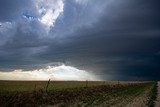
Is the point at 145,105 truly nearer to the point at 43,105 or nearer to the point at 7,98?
the point at 43,105

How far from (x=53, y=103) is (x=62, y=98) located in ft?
16.8

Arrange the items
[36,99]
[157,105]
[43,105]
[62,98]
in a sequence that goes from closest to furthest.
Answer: [157,105] < [43,105] < [36,99] < [62,98]

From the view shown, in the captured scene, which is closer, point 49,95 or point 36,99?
point 36,99

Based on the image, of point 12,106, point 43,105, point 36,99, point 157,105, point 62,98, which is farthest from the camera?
point 62,98

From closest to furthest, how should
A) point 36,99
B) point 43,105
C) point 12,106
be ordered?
point 12,106, point 43,105, point 36,99

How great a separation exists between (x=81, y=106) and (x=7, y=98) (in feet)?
36.7

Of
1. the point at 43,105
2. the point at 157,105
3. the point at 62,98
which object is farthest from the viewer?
the point at 62,98

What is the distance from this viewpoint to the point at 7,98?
43.1m

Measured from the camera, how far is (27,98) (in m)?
43.3

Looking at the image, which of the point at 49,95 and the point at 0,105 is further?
the point at 49,95

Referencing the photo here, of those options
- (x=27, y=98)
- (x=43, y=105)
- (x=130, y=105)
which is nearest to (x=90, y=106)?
(x=130, y=105)

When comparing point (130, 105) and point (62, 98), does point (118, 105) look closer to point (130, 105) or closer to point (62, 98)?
point (130, 105)

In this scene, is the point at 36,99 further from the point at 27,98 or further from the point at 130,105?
the point at 130,105

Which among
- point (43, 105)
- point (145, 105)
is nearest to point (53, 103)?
point (43, 105)
